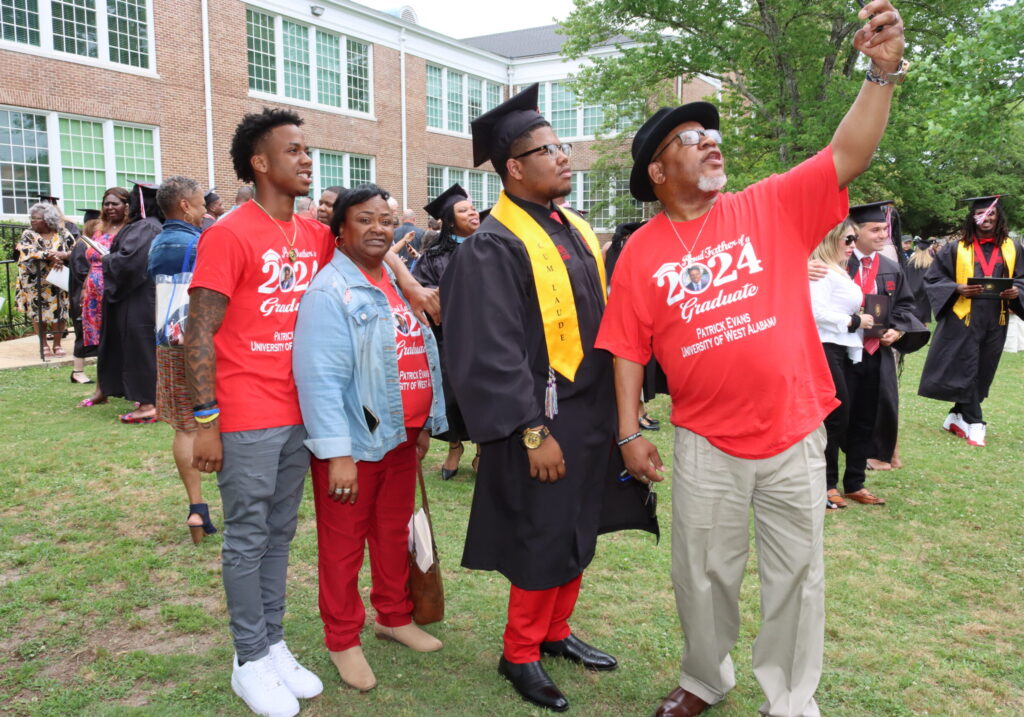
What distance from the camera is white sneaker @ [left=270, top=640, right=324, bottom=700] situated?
3086mm

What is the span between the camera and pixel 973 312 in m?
7.68

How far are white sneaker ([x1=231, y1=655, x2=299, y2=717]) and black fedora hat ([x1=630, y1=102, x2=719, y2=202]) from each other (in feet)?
7.80

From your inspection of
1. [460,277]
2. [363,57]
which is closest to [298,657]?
[460,277]

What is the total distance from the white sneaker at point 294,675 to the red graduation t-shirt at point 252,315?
0.98 m

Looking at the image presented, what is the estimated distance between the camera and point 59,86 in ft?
54.5

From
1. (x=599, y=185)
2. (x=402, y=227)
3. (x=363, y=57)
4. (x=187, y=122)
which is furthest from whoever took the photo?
(x=599, y=185)

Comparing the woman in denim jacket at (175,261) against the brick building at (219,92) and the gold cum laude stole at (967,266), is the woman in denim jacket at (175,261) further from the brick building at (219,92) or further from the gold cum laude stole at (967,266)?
the brick building at (219,92)

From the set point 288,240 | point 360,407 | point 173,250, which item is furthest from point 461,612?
point 173,250

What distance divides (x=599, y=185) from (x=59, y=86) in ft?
55.4

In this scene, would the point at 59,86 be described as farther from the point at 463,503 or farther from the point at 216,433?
the point at 216,433

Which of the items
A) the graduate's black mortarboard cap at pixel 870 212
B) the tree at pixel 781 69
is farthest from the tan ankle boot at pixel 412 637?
the tree at pixel 781 69

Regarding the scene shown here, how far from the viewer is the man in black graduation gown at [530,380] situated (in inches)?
111

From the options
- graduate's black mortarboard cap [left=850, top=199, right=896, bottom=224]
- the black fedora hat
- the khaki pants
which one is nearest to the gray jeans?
the khaki pants

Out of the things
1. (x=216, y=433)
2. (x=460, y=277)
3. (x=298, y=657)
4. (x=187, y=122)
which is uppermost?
(x=187, y=122)
